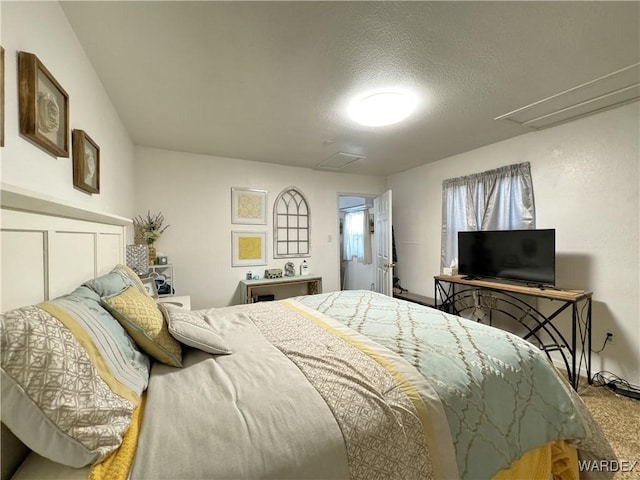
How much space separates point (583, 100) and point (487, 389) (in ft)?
8.40

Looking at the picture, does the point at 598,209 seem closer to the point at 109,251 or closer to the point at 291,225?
the point at 291,225

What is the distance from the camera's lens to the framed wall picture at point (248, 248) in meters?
3.74

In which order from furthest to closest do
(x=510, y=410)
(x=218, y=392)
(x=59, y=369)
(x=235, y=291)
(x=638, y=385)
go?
(x=235, y=291) < (x=638, y=385) < (x=510, y=410) < (x=218, y=392) < (x=59, y=369)

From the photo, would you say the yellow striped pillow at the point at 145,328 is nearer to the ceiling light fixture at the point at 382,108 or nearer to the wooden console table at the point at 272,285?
the ceiling light fixture at the point at 382,108

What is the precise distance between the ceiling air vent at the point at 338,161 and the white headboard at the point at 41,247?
9.16 feet

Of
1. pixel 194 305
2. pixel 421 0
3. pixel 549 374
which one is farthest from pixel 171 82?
pixel 549 374

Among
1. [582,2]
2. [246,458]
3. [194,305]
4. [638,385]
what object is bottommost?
[638,385]

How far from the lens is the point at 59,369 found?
0.64 metres

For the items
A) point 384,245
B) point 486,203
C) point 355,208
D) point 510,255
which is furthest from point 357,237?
point 510,255

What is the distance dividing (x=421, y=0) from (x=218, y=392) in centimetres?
193

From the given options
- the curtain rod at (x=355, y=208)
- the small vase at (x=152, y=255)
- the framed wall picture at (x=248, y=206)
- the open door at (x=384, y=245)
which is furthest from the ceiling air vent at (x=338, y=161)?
the small vase at (x=152, y=255)

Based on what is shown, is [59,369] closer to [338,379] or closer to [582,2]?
[338,379]

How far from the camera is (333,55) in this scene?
5.31 ft

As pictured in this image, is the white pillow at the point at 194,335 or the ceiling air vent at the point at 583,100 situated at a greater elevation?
the ceiling air vent at the point at 583,100
